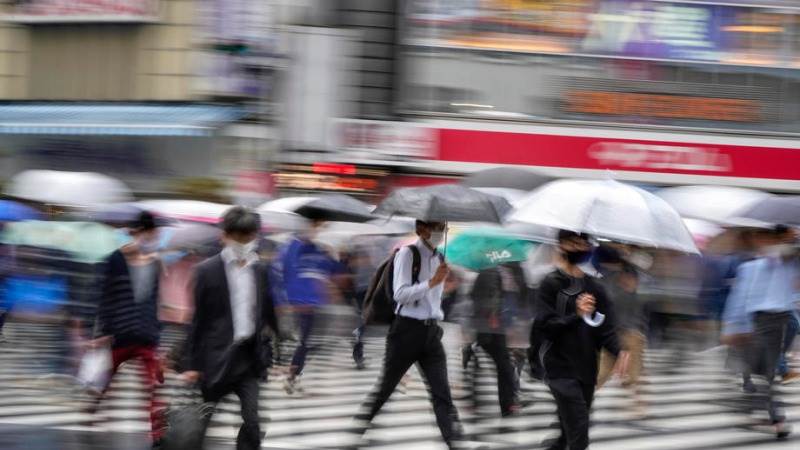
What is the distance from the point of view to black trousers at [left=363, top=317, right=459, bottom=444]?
845 cm

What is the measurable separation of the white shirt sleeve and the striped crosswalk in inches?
42.1

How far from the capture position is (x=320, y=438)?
989 cm

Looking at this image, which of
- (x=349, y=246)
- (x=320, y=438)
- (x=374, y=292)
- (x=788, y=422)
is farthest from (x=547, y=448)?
(x=349, y=246)

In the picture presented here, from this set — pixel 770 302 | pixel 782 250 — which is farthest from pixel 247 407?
pixel 782 250

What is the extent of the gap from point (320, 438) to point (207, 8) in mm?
14663

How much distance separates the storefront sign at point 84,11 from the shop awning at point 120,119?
1.50m

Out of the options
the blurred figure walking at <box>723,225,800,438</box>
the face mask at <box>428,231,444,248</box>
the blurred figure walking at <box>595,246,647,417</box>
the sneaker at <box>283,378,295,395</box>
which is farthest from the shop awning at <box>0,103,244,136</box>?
the face mask at <box>428,231,444,248</box>

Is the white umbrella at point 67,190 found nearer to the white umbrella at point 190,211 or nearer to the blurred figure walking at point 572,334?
the white umbrella at point 190,211

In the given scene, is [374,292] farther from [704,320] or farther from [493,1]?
[493,1]

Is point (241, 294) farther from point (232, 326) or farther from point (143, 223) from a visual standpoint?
point (143, 223)

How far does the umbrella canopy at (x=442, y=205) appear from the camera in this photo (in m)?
8.59

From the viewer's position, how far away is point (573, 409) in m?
7.47

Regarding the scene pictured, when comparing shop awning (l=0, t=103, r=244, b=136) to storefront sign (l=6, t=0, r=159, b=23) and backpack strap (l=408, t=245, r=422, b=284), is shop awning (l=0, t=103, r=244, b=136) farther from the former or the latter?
backpack strap (l=408, t=245, r=422, b=284)

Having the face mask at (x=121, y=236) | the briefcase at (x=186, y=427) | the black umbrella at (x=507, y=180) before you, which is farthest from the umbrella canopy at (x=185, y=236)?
the briefcase at (x=186, y=427)
